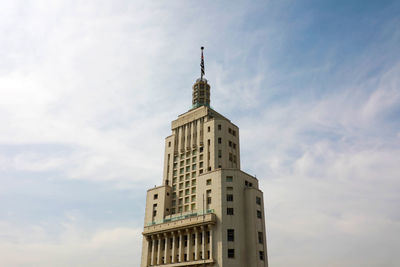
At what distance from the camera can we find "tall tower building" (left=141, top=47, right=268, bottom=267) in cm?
8888

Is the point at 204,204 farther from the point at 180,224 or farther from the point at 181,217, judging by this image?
the point at 180,224

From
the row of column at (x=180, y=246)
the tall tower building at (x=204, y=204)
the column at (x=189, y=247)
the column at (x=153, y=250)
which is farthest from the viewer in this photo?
the column at (x=153, y=250)

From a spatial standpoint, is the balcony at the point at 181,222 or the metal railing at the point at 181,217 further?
the metal railing at the point at 181,217

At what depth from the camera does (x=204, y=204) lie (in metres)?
96.4

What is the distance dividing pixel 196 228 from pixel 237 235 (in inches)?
451

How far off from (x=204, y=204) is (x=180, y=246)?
13.1 m

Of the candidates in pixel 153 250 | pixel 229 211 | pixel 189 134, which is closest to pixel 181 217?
pixel 153 250

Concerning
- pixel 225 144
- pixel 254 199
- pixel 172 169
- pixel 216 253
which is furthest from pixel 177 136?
pixel 216 253

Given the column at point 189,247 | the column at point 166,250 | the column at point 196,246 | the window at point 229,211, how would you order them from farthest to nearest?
the column at point 166,250, the column at point 189,247, the window at point 229,211, the column at point 196,246

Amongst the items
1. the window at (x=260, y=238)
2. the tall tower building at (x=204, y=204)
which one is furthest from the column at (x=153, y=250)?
the window at (x=260, y=238)

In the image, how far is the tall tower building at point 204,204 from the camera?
292ft

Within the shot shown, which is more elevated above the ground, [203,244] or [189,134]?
[189,134]

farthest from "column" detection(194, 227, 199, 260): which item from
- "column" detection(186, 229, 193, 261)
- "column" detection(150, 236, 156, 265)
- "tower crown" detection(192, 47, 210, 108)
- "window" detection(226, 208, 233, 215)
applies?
"tower crown" detection(192, 47, 210, 108)

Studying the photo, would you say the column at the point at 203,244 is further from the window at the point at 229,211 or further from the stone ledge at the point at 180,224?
the window at the point at 229,211
